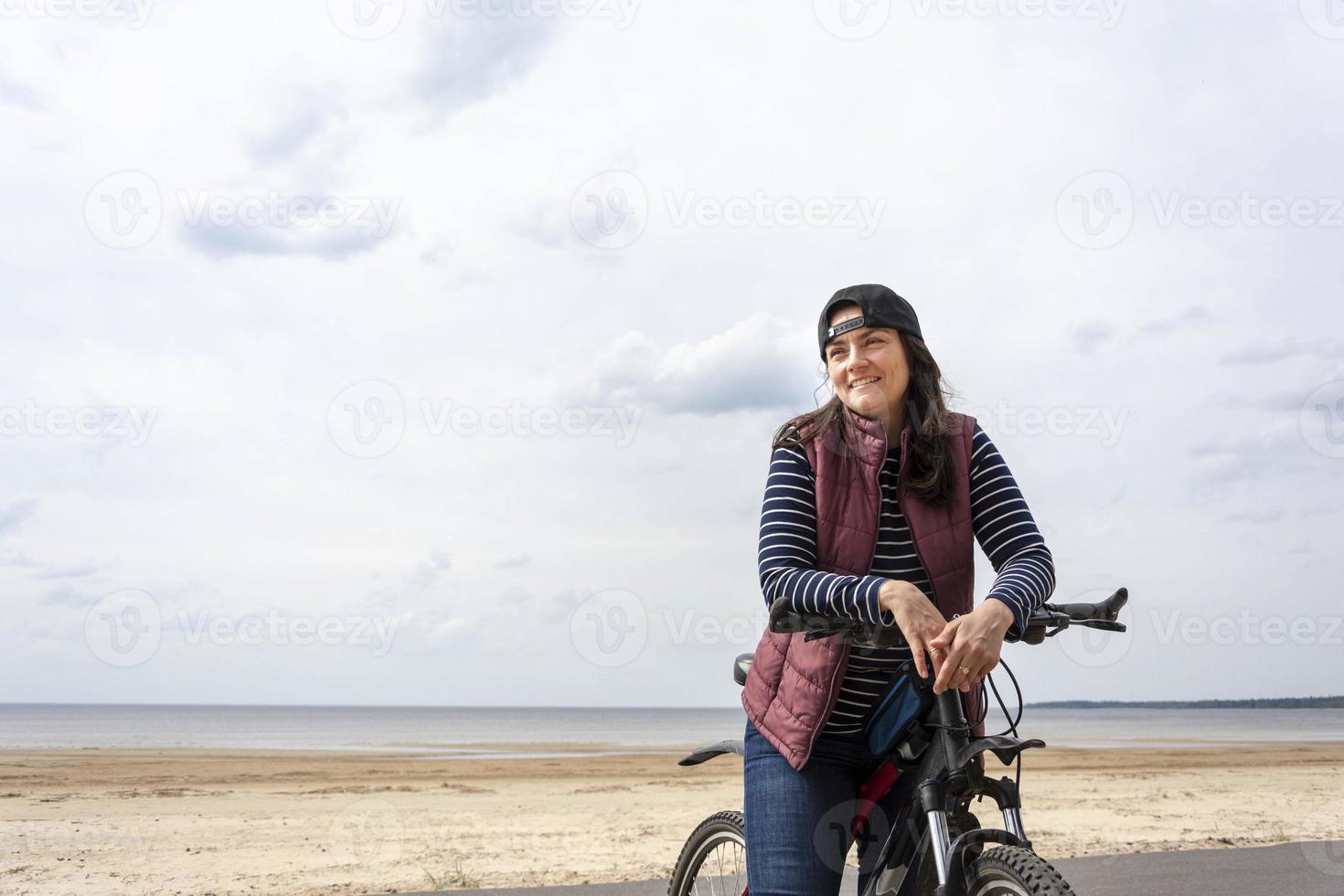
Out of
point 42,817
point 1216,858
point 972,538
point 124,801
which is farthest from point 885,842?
point 124,801

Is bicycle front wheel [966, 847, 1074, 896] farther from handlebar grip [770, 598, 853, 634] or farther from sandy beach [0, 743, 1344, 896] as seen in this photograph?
sandy beach [0, 743, 1344, 896]

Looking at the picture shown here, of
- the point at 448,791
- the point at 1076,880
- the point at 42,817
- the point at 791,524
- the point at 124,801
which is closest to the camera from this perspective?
the point at 791,524

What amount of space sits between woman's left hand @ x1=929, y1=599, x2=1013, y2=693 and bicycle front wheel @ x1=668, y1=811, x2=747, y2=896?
5.02ft

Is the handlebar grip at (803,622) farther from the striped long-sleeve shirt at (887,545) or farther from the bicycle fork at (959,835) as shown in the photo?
the bicycle fork at (959,835)

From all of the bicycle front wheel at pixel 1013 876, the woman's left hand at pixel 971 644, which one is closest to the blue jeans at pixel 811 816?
Answer: the bicycle front wheel at pixel 1013 876

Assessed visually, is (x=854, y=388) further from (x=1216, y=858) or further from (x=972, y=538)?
(x=1216, y=858)

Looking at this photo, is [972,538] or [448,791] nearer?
[972,538]

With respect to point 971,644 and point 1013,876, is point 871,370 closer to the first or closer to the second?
point 971,644

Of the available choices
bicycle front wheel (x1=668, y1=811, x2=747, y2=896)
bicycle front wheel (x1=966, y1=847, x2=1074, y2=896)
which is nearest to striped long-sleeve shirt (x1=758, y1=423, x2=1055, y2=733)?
bicycle front wheel (x1=966, y1=847, x2=1074, y2=896)

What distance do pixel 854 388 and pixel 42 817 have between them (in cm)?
1402

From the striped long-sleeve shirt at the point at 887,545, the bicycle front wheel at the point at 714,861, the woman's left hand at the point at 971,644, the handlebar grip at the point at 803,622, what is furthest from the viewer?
the bicycle front wheel at the point at 714,861

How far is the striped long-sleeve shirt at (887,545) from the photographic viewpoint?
91.4 inches

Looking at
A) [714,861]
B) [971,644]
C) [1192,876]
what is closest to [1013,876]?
[971,644]

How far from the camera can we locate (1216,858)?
6.93 m
